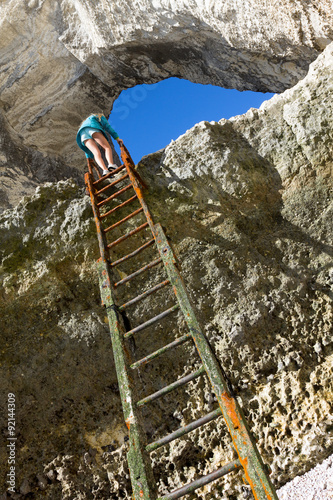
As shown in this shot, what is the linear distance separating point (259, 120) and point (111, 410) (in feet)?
11.8

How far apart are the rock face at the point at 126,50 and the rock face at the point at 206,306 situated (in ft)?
4.51

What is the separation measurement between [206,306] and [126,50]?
6.82 metres

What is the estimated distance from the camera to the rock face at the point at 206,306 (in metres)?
2.98

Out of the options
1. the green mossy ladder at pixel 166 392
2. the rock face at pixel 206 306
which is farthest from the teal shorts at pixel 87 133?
the green mossy ladder at pixel 166 392

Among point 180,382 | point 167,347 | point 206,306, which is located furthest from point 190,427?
point 206,306

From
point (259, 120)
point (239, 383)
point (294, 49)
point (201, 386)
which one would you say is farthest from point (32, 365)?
point (294, 49)

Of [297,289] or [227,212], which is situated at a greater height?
[227,212]

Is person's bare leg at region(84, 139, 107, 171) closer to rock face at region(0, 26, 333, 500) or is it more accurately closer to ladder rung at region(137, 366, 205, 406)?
rock face at region(0, 26, 333, 500)

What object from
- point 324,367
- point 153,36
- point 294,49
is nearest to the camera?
point 324,367

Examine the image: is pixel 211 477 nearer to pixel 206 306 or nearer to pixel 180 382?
pixel 180 382

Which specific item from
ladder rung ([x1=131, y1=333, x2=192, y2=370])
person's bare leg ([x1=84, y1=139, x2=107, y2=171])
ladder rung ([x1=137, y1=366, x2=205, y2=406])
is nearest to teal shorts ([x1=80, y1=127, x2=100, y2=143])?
person's bare leg ([x1=84, y1=139, x2=107, y2=171])

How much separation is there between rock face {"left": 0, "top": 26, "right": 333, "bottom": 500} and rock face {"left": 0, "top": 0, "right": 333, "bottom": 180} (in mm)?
1376

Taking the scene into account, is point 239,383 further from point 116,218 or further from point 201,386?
point 116,218

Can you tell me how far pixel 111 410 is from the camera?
3.32 metres
